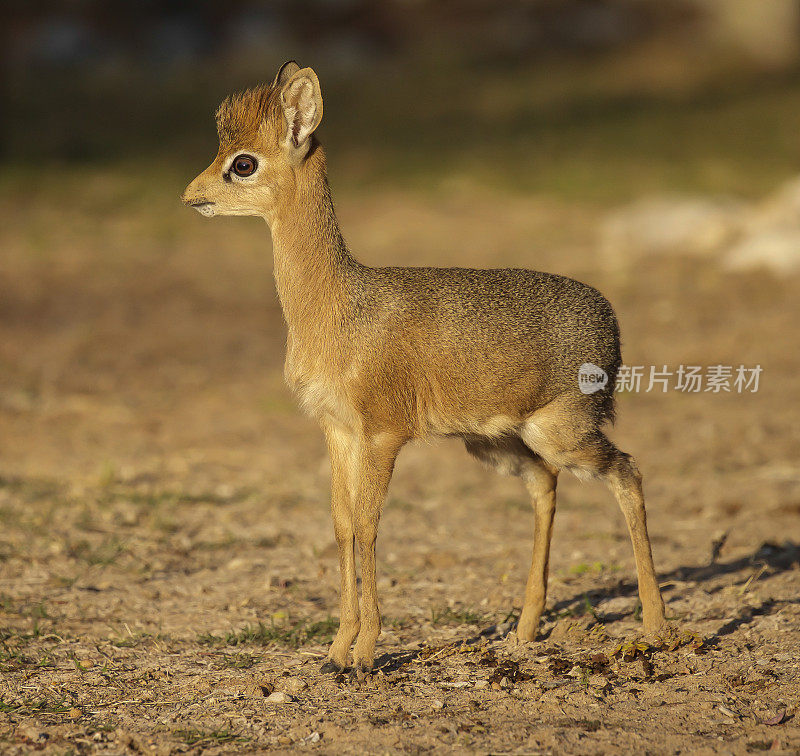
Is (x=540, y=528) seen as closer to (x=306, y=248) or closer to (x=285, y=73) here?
(x=306, y=248)

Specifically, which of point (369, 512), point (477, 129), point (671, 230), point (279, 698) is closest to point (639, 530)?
point (369, 512)

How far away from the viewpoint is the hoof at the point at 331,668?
4934 mm

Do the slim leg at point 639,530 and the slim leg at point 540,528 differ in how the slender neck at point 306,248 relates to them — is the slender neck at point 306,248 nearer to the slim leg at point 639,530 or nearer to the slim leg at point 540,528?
the slim leg at point 540,528

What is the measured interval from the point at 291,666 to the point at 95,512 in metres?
2.97

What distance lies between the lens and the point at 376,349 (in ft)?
16.2

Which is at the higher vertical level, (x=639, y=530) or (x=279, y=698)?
(x=639, y=530)

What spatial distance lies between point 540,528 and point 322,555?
187 centimetres

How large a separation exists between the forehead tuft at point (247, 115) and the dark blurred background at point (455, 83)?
1430cm

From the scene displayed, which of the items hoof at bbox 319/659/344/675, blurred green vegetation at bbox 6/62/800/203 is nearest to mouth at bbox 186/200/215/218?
hoof at bbox 319/659/344/675

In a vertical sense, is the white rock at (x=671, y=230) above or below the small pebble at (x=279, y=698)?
above

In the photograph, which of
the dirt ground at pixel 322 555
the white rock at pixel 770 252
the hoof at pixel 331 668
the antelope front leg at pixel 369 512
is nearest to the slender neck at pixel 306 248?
the antelope front leg at pixel 369 512

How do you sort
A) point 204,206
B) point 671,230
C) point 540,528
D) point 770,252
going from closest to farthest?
point 204,206 → point 540,528 → point 770,252 → point 671,230

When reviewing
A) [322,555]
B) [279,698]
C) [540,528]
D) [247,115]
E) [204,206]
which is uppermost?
[247,115]

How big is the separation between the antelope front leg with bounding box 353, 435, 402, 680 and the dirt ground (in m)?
0.17
